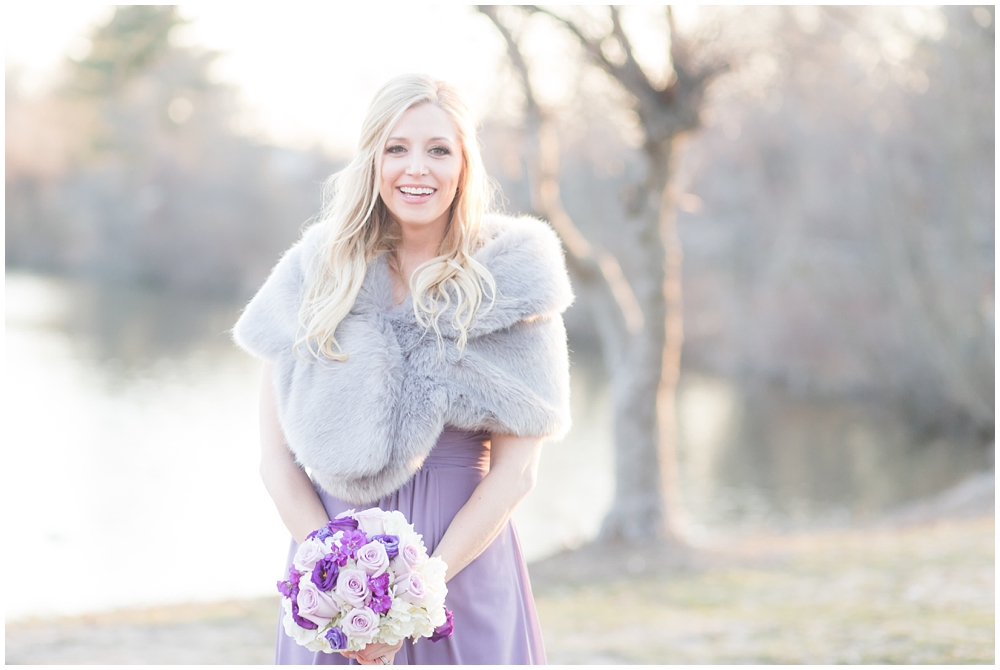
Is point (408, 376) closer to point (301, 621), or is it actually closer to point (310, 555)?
point (310, 555)

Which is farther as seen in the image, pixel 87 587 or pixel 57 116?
pixel 57 116

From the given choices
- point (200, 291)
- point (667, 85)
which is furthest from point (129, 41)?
point (200, 291)

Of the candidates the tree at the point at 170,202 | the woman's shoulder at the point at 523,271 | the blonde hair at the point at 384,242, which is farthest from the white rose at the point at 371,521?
the tree at the point at 170,202

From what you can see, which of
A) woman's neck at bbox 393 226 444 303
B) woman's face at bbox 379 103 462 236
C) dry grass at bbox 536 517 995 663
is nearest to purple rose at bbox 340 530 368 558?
woman's neck at bbox 393 226 444 303

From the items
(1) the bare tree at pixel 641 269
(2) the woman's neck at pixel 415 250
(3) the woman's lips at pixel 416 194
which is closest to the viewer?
(3) the woman's lips at pixel 416 194

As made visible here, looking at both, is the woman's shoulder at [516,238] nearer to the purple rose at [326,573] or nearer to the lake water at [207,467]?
the purple rose at [326,573]

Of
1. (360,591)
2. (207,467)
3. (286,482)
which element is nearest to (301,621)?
(360,591)

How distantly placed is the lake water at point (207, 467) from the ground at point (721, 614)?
149 cm

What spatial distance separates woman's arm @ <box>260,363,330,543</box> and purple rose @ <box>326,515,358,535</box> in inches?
9.3

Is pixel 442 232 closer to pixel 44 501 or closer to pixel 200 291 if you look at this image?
pixel 44 501

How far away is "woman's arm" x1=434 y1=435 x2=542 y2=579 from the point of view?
2240 millimetres

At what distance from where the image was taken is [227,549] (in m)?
10.9

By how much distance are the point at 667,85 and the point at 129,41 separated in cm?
468

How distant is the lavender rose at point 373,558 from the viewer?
6.47 ft
